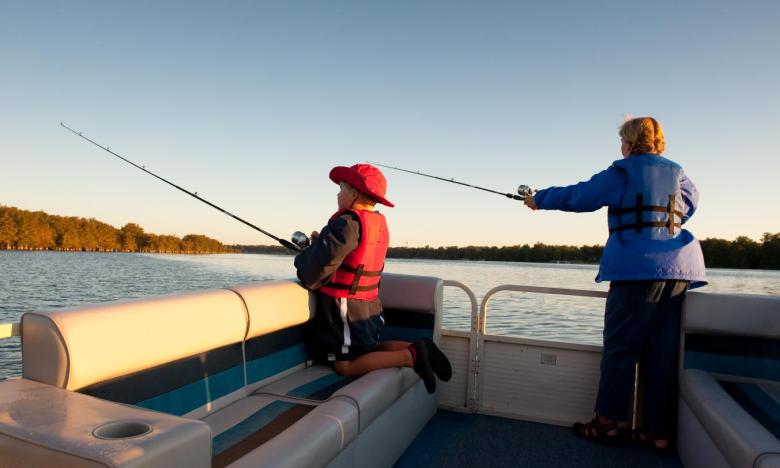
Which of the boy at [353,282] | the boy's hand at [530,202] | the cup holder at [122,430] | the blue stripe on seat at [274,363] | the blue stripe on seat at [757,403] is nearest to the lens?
the cup holder at [122,430]

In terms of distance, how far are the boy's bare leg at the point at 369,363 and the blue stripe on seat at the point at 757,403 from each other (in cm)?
149

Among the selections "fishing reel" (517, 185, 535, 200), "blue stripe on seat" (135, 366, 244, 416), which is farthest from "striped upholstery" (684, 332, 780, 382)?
"blue stripe on seat" (135, 366, 244, 416)

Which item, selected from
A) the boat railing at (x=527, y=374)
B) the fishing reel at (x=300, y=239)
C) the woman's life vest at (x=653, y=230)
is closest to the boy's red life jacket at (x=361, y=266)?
the fishing reel at (x=300, y=239)

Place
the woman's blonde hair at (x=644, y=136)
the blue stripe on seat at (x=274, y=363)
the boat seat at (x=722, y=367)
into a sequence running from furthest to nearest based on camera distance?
the woman's blonde hair at (x=644, y=136) → the blue stripe on seat at (x=274, y=363) → the boat seat at (x=722, y=367)

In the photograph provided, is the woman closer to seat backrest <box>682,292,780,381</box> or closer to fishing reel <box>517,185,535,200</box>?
seat backrest <box>682,292,780,381</box>

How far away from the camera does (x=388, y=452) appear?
7.84ft

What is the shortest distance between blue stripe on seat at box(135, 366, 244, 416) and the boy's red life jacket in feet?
1.98

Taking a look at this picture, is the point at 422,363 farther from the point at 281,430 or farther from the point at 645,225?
the point at 645,225

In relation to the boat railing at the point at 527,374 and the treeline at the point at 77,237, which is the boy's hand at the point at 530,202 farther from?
the treeline at the point at 77,237

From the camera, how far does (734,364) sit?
2.73 meters

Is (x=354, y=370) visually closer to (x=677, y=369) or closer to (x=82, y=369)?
(x=82, y=369)

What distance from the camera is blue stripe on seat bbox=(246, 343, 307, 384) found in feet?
7.55

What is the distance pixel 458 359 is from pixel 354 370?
994 millimetres

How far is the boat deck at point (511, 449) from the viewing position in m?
2.55
